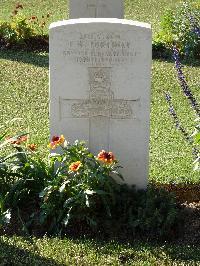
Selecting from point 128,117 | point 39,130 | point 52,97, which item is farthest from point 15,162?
point 39,130

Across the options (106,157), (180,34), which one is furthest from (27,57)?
(106,157)

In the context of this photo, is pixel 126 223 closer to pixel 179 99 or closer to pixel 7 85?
pixel 179 99

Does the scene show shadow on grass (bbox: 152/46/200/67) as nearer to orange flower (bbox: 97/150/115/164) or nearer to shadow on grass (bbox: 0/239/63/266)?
orange flower (bbox: 97/150/115/164)

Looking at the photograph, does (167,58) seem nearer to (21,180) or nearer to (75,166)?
(21,180)

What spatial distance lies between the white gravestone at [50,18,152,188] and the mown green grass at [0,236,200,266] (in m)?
0.95

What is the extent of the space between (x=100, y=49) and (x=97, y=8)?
478 cm

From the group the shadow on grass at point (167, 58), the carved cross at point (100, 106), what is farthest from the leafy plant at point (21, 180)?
the shadow on grass at point (167, 58)

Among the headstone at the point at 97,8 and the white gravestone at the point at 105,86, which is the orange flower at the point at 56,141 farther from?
the headstone at the point at 97,8

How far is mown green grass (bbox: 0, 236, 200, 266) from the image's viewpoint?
5.33m

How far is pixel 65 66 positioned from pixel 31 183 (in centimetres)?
110

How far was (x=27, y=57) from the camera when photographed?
12.3m

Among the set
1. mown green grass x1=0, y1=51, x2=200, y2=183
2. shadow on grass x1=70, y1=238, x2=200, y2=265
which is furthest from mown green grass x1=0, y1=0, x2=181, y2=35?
shadow on grass x1=70, y1=238, x2=200, y2=265

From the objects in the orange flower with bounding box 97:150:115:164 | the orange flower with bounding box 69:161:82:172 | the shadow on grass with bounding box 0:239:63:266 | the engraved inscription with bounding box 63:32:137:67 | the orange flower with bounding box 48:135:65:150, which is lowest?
the shadow on grass with bounding box 0:239:63:266

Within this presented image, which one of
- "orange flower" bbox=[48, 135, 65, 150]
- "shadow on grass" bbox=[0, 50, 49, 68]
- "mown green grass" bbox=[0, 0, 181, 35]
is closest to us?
"orange flower" bbox=[48, 135, 65, 150]
